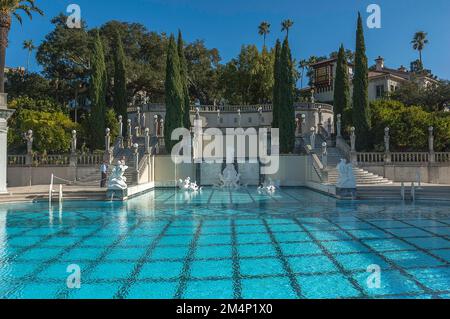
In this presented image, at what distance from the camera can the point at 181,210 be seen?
49.1 feet

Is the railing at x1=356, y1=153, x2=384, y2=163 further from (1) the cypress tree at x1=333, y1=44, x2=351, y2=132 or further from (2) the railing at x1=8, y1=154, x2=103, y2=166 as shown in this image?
(2) the railing at x1=8, y1=154, x2=103, y2=166

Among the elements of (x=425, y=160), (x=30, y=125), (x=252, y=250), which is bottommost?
(x=252, y=250)

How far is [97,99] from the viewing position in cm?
3180

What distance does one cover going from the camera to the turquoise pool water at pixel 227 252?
600cm

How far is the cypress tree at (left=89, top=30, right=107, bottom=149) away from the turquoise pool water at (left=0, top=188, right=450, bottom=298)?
673 inches

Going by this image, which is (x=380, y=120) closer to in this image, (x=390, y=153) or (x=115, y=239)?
(x=390, y=153)

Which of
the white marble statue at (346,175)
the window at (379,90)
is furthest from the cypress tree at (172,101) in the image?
the window at (379,90)

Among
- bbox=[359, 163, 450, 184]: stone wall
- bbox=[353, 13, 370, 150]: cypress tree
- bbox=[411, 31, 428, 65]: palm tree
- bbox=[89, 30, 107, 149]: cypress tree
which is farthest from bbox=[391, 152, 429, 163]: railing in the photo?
bbox=[411, 31, 428, 65]: palm tree

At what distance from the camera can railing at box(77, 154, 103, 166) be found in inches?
1054

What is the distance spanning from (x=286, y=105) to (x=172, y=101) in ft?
29.6

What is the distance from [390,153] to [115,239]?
2146cm

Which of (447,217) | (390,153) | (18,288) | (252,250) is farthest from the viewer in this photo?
(390,153)
